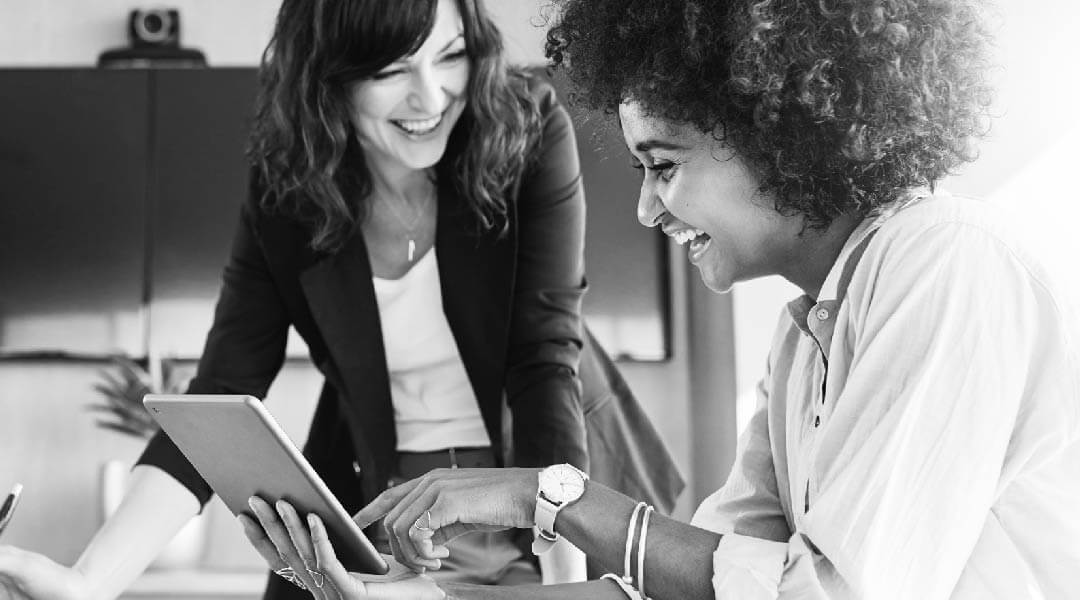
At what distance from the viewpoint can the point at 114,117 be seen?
366cm

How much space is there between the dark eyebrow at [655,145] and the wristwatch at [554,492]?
31cm

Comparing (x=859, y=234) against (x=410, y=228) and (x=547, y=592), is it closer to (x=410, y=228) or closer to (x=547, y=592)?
(x=547, y=592)

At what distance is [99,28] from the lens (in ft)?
13.0

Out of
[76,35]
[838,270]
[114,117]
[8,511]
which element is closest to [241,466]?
[8,511]

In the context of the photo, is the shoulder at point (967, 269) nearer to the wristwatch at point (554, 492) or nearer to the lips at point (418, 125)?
the wristwatch at point (554, 492)

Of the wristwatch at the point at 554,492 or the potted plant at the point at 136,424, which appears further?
the potted plant at the point at 136,424

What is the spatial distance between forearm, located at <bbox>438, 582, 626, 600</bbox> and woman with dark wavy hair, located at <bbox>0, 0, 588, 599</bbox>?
29cm

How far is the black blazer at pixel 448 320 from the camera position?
5.49ft

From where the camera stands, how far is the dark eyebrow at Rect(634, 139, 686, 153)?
3.86 ft

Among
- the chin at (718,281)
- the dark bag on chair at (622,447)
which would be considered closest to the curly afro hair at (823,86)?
the chin at (718,281)

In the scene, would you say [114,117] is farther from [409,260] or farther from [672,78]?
[672,78]

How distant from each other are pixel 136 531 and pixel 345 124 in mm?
609

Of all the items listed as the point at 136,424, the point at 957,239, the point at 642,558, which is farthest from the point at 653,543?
the point at 136,424

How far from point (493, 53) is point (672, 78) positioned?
2.01ft
